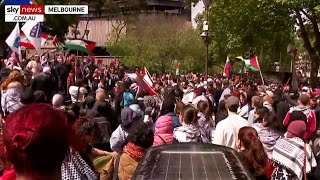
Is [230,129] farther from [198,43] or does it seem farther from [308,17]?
[198,43]

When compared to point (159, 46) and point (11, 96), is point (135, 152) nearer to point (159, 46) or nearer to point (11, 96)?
point (11, 96)

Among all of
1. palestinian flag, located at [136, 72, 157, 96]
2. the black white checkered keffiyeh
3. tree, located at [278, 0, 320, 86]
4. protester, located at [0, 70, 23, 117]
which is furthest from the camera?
tree, located at [278, 0, 320, 86]

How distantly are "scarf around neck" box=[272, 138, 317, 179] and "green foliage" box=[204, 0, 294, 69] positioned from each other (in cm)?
2403

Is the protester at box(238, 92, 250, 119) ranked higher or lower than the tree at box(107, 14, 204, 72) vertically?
lower

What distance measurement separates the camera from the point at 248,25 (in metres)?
34.5

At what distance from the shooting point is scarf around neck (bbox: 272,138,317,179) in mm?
6969

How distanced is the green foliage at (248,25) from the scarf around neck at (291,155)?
24.0m

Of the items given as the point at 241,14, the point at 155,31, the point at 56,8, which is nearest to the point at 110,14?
the point at 155,31

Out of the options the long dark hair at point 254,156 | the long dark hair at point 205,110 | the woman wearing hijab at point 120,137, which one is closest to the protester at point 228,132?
the woman wearing hijab at point 120,137

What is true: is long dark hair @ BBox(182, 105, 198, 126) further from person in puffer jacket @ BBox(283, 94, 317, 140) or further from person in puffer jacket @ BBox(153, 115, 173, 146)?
person in puffer jacket @ BBox(283, 94, 317, 140)

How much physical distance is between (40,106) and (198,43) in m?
58.3

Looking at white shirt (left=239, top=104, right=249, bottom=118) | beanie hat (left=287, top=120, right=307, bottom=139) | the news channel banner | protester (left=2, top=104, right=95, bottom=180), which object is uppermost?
the news channel banner

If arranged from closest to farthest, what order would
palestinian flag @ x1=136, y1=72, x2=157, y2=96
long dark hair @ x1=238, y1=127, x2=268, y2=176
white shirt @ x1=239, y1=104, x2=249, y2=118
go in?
1. long dark hair @ x1=238, y1=127, x2=268, y2=176
2. white shirt @ x1=239, y1=104, x2=249, y2=118
3. palestinian flag @ x1=136, y1=72, x2=157, y2=96

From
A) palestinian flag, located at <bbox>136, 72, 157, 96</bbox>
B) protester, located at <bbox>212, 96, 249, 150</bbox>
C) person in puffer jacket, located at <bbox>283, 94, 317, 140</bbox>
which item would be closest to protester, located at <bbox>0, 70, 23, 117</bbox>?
protester, located at <bbox>212, 96, 249, 150</bbox>
